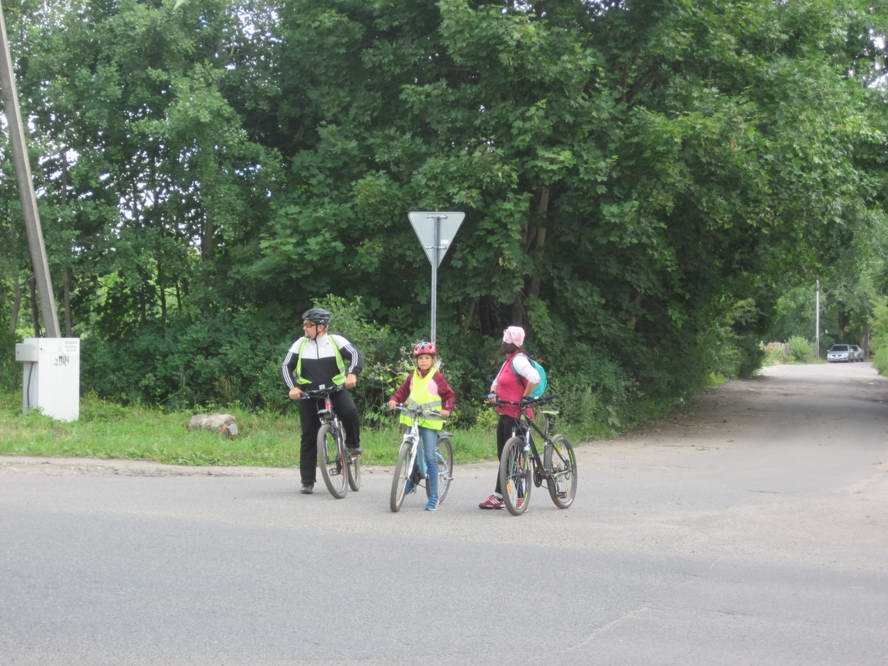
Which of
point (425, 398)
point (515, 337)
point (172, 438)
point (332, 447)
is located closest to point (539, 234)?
point (172, 438)

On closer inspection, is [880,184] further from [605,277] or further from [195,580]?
[195,580]

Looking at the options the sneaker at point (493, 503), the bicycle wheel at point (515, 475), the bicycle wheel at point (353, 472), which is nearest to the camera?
the bicycle wheel at point (515, 475)

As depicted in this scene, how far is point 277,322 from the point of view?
64.6 ft

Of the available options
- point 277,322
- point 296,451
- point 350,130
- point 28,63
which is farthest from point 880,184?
point 28,63

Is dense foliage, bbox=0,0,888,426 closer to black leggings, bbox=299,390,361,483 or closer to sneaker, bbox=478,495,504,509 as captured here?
black leggings, bbox=299,390,361,483

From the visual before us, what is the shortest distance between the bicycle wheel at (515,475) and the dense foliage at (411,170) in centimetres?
708

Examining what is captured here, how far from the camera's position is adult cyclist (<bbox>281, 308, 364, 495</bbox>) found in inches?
429

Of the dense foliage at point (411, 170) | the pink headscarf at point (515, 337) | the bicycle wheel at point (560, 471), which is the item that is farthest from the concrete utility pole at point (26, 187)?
the bicycle wheel at point (560, 471)

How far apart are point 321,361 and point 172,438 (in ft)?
15.1

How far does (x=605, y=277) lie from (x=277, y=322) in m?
5.86

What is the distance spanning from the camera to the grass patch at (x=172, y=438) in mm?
13398

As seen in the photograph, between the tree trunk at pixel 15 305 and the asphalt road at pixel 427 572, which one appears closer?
the asphalt road at pixel 427 572

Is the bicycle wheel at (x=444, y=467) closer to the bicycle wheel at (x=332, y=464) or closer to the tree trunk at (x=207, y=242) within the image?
the bicycle wheel at (x=332, y=464)

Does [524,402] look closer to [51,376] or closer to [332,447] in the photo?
[332,447]
